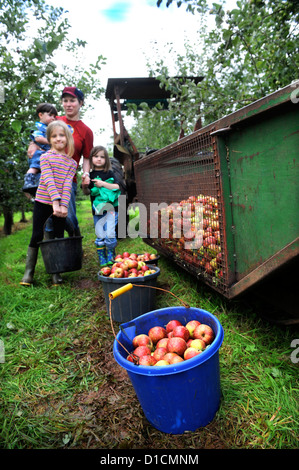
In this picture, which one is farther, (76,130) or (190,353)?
(76,130)

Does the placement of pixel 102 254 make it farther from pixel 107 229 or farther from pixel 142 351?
pixel 142 351

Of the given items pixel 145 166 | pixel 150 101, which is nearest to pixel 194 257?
pixel 145 166

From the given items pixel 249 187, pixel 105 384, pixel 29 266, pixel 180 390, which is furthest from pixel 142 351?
pixel 29 266

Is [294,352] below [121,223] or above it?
below

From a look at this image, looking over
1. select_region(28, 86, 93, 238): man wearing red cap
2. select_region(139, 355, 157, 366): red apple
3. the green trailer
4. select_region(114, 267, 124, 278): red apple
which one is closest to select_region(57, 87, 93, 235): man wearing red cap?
select_region(28, 86, 93, 238): man wearing red cap

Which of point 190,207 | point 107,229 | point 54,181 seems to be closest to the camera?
point 190,207

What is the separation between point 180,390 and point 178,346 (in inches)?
10.2

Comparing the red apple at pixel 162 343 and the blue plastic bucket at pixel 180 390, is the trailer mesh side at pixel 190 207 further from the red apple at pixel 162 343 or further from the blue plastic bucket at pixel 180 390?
the blue plastic bucket at pixel 180 390

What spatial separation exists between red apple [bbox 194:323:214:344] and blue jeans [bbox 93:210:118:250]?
258 centimetres

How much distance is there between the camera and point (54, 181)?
349cm

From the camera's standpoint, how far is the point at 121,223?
18.7 ft

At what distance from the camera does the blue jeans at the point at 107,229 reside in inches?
163

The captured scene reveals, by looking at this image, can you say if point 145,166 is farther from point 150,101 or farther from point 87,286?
point 150,101

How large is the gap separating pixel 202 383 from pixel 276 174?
1166 mm
